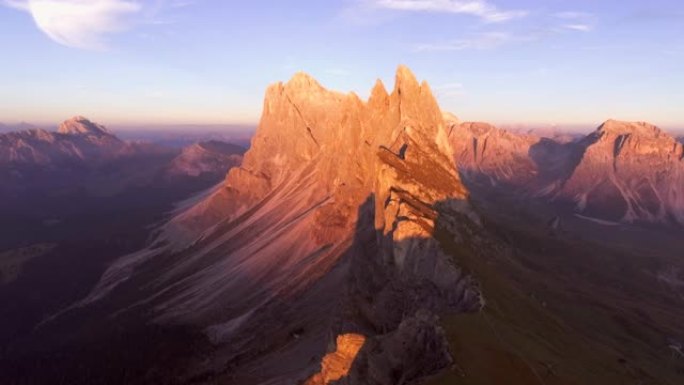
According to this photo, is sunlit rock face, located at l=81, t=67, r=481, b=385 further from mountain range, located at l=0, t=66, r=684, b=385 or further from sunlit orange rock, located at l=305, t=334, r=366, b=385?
sunlit orange rock, located at l=305, t=334, r=366, b=385

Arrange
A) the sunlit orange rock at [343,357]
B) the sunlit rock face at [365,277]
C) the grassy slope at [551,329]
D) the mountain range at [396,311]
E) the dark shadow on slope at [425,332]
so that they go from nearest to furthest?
the grassy slope at [551,329] → the dark shadow on slope at [425,332] → the mountain range at [396,311] → the sunlit orange rock at [343,357] → the sunlit rock face at [365,277]

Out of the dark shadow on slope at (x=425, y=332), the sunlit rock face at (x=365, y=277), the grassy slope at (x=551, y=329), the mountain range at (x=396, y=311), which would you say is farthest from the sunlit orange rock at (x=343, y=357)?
the grassy slope at (x=551, y=329)

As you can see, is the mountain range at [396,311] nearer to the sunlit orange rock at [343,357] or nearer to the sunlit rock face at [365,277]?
the sunlit orange rock at [343,357]

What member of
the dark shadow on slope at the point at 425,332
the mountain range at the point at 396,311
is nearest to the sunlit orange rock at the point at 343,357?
the mountain range at the point at 396,311

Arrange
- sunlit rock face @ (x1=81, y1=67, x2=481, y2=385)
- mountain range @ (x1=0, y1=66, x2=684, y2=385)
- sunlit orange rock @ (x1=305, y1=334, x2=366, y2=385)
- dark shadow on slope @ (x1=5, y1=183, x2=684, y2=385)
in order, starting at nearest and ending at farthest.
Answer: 1. dark shadow on slope @ (x1=5, y1=183, x2=684, y2=385)
2. mountain range @ (x1=0, y1=66, x2=684, y2=385)
3. sunlit orange rock @ (x1=305, y1=334, x2=366, y2=385)
4. sunlit rock face @ (x1=81, y1=67, x2=481, y2=385)

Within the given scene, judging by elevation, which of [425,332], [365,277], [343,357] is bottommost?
[365,277]

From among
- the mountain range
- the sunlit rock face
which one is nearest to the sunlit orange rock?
the mountain range

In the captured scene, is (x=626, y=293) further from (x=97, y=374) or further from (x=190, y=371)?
(x=97, y=374)

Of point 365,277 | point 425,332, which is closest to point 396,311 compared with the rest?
point 365,277

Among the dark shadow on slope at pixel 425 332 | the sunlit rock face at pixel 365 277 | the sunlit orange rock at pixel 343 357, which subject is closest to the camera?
the dark shadow on slope at pixel 425 332

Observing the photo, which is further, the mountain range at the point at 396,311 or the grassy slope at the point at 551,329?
the mountain range at the point at 396,311

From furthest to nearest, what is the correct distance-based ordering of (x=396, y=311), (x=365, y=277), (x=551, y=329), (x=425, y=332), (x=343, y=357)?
(x=365, y=277) < (x=396, y=311) < (x=551, y=329) < (x=343, y=357) < (x=425, y=332)

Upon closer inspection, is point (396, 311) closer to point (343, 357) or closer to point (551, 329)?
point (551, 329)
